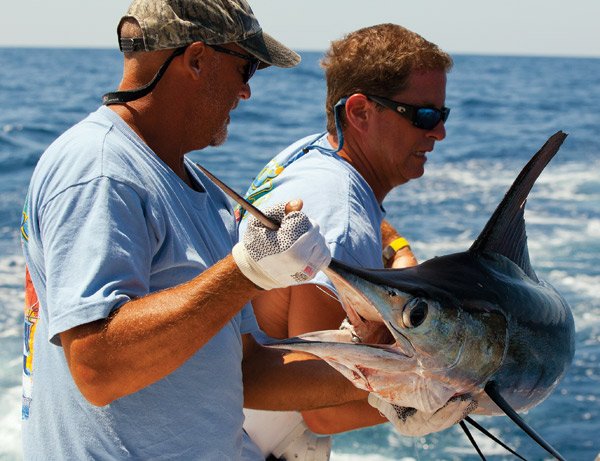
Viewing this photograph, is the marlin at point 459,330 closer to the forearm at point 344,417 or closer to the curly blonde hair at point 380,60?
the forearm at point 344,417

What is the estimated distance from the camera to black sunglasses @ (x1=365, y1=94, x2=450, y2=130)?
127 inches

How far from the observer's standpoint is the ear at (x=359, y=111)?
3217mm

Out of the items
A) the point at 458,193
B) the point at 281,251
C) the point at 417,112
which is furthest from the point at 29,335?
the point at 458,193

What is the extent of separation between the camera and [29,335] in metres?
2.28

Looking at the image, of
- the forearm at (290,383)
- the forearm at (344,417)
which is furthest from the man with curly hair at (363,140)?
the forearm at (290,383)

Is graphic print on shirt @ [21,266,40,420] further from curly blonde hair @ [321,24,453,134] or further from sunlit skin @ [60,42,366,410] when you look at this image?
curly blonde hair @ [321,24,453,134]

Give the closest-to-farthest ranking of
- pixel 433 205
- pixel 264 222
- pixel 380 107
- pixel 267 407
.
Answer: pixel 264 222 → pixel 267 407 → pixel 380 107 → pixel 433 205

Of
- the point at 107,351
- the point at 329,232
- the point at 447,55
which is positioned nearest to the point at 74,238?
the point at 107,351

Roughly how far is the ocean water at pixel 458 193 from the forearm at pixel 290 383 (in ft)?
3.36

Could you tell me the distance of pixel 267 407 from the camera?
271 centimetres

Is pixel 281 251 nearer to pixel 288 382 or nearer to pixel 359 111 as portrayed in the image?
pixel 288 382

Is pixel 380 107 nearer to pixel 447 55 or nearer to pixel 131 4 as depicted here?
pixel 447 55

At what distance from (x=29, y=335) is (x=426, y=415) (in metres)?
1.05

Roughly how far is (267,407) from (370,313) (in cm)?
66
